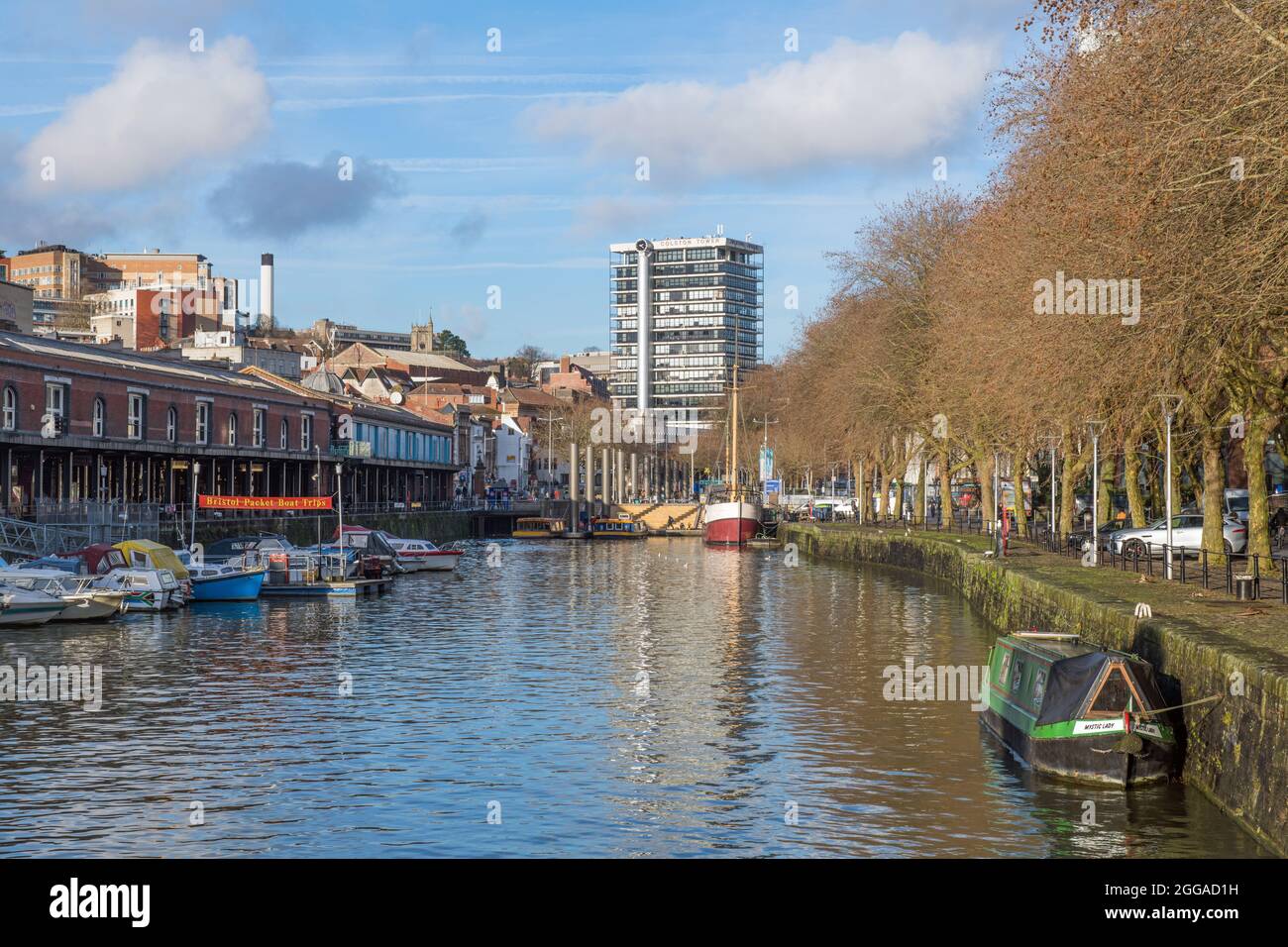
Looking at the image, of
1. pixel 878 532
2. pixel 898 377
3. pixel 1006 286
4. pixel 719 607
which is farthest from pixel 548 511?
pixel 1006 286

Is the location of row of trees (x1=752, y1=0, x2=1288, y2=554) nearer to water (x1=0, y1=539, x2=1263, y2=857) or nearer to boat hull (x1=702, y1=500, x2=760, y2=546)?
water (x1=0, y1=539, x2=1263, y2=857)

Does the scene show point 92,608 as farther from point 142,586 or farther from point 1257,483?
point 1257,483

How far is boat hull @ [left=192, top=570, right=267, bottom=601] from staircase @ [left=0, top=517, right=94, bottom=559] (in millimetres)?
5027

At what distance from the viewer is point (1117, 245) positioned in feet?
96.1

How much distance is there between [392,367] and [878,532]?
372 ft

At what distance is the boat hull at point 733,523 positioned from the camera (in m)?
104

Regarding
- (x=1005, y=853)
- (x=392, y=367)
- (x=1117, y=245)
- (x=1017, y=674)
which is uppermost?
(x=392, y=367)

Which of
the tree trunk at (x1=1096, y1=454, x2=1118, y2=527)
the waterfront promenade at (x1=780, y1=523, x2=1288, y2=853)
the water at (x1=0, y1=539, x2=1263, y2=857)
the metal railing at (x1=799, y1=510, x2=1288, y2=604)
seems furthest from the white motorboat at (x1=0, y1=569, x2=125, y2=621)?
the tree trunk at (x1=1096, y1=454, x2=1118, y2=527)

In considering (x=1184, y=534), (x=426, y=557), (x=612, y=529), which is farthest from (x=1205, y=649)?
(x=612, y=529)

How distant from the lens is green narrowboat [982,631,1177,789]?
21.6 metres

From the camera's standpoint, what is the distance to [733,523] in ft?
342

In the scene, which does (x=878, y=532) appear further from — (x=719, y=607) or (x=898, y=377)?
(x=719, y=607)

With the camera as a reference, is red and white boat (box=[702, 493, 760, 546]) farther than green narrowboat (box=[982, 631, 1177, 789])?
Yes

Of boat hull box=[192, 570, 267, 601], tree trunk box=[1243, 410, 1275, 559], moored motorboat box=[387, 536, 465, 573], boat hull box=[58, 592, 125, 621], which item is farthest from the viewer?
moored motorboat box=[387, 536, 465, 573]
